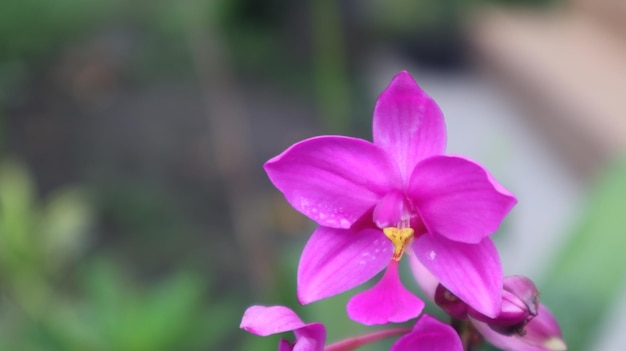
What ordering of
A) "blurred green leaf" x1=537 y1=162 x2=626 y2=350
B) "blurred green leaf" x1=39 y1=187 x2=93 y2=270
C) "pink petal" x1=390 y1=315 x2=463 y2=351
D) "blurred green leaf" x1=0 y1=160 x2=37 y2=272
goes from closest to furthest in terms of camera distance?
"pink petal" x1=390 y1=315 x2=463 y2=351
"blurred green leaf" x1=537 y1=162 x2=626 y2=350
"blurred green leaf" x1=0 y1=160 x2=37 y2=272
"blurred green leaf" x1=39 y1=187 x2=93 y2=270

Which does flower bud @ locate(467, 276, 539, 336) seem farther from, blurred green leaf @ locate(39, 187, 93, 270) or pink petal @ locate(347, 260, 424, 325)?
blurred green leaf @ locate(39, 187, 93, 270)

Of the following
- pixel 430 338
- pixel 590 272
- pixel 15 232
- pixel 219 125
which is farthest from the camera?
pixel 219 125

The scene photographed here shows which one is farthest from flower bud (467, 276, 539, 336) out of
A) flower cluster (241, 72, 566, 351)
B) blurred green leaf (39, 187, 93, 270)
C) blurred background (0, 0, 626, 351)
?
blurred green leaf (39, 187, 93, 270)

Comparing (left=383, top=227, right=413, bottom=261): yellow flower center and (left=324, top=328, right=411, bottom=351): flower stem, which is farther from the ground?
(left=383, top=227, right=413, bottom=261): yellow flower center

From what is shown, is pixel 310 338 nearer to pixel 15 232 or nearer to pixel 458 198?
pixel 458 198

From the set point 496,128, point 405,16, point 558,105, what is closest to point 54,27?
point 405,16

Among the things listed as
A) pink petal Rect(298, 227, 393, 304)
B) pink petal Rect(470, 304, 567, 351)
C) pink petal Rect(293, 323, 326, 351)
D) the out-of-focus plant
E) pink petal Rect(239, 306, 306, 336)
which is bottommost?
the out-of-focus plant

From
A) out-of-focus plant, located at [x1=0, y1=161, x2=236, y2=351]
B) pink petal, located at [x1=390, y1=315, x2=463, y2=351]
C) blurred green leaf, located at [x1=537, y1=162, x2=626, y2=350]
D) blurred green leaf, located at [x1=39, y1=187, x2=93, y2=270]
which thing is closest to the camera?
pink petal, located at [x1=390, y1=315, x2=463, y2=351]

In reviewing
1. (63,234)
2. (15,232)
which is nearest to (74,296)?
(63,234)
